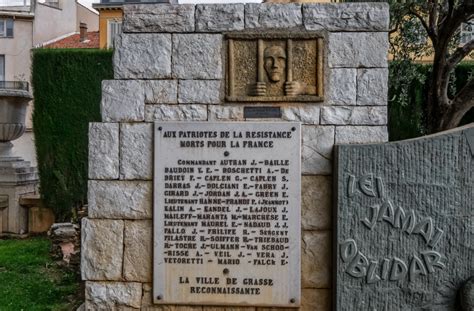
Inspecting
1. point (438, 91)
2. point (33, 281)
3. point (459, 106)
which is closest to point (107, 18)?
point (33, 281)

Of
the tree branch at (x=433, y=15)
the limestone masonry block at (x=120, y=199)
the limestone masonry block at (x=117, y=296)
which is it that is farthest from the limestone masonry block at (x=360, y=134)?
the tree branch at (x=433, y=15)

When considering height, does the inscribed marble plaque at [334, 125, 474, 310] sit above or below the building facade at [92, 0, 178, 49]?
below

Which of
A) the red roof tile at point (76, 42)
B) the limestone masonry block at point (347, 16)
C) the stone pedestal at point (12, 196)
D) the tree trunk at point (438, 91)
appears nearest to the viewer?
the limestone masonry block at point (347, 16)

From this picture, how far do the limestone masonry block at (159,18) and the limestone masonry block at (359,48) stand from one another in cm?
101

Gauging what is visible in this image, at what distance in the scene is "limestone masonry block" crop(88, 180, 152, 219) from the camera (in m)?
3.57

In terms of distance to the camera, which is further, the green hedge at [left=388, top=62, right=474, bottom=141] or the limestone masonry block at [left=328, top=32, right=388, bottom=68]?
the green hedge at [left=388, top=62, right=474, bottom=141]

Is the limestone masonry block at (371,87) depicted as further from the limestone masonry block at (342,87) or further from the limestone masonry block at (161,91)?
the limestone masonry block at (161,91)

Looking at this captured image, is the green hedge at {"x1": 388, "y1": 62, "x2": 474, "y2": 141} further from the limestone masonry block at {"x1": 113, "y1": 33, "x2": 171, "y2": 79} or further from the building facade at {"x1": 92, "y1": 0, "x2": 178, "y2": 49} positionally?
the building facade at {"x1": 92, "y1": 0, "x2": 178, "y2": 49}

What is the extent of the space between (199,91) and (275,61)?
0.57 m

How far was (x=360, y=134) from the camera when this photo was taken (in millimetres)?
3520

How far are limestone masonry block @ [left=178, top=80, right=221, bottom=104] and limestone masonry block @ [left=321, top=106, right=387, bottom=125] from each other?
772mm

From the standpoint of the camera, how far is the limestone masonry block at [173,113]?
11.8 ft

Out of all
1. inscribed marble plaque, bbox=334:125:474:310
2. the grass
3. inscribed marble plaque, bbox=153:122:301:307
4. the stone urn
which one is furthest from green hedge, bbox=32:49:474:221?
inscribed marble plaque, bbox=334:125:474:310

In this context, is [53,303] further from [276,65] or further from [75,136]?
[75,136]
